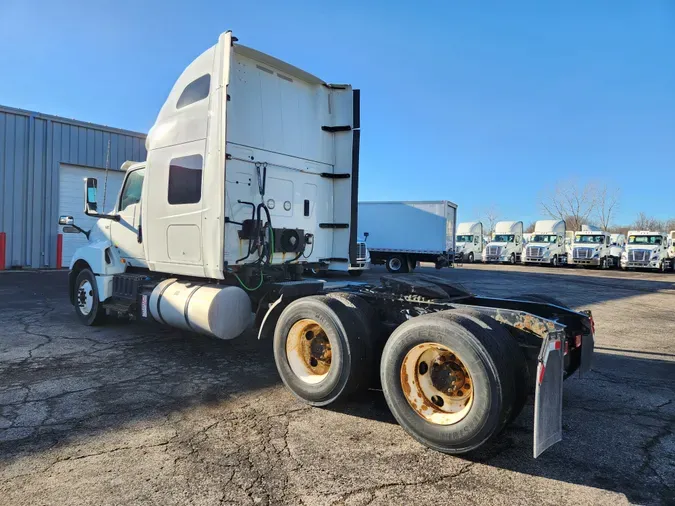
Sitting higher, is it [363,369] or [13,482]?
[363,369]

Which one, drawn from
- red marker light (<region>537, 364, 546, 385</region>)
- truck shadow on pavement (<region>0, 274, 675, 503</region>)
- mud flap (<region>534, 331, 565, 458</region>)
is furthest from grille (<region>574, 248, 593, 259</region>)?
red marker light (<region>537, 364, 546, 385</region>)

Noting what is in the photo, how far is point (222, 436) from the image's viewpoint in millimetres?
3709

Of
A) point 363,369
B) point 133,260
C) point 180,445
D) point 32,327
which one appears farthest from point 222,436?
point 32,327

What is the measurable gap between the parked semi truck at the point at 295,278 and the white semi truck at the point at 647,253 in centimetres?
3123

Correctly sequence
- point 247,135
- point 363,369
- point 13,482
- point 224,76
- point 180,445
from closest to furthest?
point 13,482 < point 180,445 < point 363,369 < point 224,76 < point 247,135

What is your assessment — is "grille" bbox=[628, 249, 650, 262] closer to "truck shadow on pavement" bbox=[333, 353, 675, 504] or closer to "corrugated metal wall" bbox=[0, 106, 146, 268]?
"truck shadow on pavement" bbox=[333, 353, 675, 504]

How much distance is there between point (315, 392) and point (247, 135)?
3.21m

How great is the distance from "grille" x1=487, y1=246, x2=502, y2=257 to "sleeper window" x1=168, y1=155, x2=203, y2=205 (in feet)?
107

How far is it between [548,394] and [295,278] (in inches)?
157

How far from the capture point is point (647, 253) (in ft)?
102

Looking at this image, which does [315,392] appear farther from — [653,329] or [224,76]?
[653,329]

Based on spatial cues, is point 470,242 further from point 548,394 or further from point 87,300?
point 548,394

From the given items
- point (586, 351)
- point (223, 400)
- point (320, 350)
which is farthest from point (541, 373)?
point (223, 400)

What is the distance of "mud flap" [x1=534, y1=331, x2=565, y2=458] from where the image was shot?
3.09 metres
